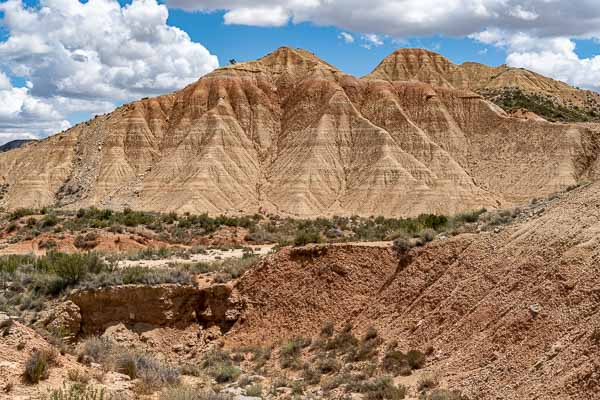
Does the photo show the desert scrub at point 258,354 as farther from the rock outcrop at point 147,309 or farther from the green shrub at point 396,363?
the green shrub at point 396,363

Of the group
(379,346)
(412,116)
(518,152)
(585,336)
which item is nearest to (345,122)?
(412,116)

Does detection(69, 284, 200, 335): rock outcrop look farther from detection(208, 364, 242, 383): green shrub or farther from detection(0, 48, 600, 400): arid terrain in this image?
detection(208, 364, 242, 383): green shrub

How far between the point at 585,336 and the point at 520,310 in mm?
1954

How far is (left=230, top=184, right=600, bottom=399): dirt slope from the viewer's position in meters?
11.4

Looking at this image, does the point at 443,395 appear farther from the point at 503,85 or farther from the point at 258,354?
the point at 503,85

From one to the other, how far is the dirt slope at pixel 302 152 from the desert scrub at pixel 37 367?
144 ft

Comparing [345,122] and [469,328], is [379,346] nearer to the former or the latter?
[469,328]

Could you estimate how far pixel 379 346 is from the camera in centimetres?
1561

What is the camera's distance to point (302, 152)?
6281 centimetres

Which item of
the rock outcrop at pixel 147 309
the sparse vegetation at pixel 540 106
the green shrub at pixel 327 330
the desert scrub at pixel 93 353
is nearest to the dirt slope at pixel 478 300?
the green shrub at pixel 327 330

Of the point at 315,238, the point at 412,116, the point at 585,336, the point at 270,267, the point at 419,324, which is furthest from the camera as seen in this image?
the point at 412,116

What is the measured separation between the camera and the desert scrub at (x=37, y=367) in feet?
36.1

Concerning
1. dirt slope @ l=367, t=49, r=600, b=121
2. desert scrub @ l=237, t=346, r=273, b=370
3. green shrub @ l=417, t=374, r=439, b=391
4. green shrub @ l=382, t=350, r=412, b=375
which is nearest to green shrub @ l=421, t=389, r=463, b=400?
green shrub @ l=417, t=374, r=439, b=391

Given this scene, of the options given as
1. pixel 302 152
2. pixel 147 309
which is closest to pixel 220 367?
pixel 147 309
